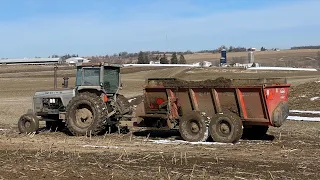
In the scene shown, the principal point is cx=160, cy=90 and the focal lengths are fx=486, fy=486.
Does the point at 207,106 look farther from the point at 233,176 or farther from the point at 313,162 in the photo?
the point at 233,176

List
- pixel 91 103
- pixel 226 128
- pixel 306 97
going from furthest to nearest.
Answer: pixel 306 97 < pixel 91 103 < pixel 226 128

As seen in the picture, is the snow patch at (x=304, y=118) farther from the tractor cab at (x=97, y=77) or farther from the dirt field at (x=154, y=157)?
the tractor cab at (x=97, y=77)

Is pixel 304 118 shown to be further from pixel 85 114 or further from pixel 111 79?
pixel 85 114

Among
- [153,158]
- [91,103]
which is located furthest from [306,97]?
[153,158]

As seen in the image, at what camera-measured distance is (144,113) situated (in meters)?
14.5

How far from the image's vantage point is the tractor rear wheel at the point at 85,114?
14344mm

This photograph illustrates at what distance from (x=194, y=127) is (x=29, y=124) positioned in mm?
5693

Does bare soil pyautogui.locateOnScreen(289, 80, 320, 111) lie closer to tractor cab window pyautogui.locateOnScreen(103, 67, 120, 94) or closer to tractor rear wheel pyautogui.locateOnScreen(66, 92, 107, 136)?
tractor cab window pyautogui.locateOnScreen(103, 67, 120, 94)

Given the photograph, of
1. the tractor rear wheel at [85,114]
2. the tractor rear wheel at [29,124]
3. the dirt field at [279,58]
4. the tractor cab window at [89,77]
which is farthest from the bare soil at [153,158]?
the dirt field at [279,58]

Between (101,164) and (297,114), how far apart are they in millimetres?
13708

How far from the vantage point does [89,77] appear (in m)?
14.9

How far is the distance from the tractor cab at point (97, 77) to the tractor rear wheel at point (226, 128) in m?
3.74

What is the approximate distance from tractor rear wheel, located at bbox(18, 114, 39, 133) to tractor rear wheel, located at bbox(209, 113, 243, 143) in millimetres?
5973

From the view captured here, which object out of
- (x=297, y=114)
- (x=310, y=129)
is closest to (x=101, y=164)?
(x=310, y=129)
